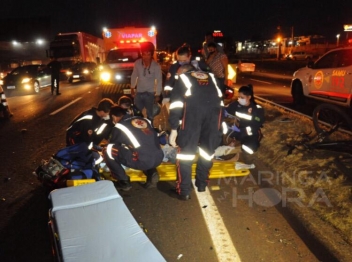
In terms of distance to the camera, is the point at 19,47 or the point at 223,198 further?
the point at 19,47

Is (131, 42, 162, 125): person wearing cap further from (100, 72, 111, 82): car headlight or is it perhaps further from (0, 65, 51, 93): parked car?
(0, 65, 51, 93): parked car

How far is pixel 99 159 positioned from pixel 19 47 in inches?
1638

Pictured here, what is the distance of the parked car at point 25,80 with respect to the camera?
15.8 m

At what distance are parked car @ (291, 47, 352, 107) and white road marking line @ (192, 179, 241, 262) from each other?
5899 millimetres

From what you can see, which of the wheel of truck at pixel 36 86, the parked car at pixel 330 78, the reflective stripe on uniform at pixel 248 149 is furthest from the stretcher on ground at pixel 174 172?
the wheel of truck at pixel 36 86

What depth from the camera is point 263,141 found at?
650 centimetres

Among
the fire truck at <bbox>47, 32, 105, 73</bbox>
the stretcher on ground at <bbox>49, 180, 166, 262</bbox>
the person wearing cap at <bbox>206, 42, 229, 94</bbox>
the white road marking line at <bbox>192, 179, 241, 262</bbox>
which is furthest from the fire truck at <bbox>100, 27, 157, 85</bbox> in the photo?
the stretcher on ground at <bbox>49, 180, 166, 262</bbox>

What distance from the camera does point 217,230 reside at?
11.7ft

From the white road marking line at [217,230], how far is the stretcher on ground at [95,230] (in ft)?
4.43

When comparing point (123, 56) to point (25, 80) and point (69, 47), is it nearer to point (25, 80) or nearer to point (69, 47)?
point (25, 80)

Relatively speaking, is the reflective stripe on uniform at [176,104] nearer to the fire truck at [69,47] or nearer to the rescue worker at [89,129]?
the rescue worker at [89,129]

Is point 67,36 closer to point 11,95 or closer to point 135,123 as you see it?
point 11,95

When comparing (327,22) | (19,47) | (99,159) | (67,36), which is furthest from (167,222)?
(327,22)

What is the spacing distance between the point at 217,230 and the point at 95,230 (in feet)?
6.10
